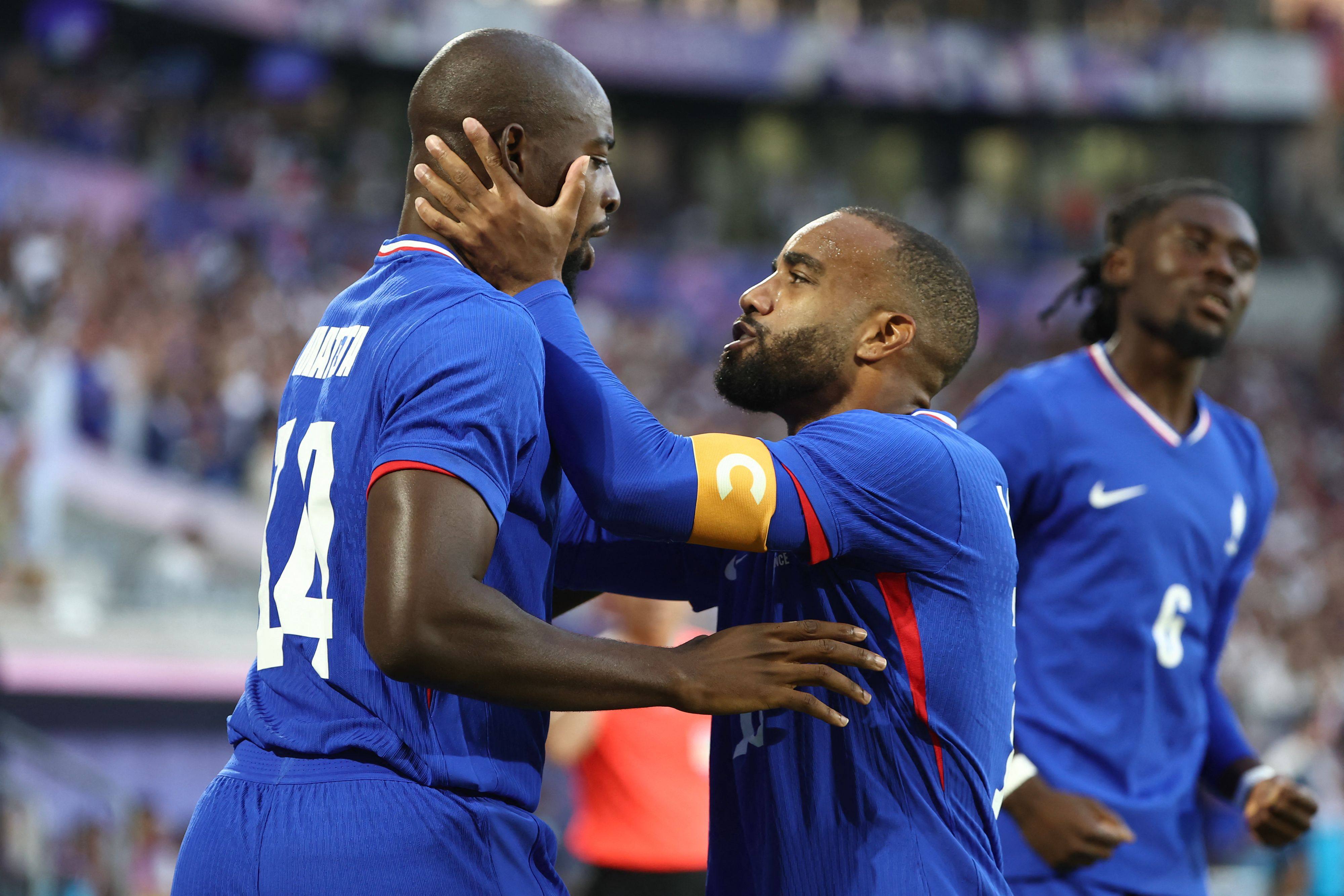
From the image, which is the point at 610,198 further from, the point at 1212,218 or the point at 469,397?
the point at 1212,218

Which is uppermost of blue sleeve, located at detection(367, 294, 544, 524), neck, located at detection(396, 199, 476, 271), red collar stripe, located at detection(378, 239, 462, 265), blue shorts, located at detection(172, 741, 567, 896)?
neck, located at detection(396, 199, 476, 271)

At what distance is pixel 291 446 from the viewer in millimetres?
2225

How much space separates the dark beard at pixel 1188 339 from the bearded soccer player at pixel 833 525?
1380 millimetres

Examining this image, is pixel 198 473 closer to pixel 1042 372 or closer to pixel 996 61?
pixel 1042 372

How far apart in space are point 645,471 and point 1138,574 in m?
1.85

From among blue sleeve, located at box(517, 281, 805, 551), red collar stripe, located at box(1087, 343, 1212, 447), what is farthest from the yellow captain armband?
A: red collar stripe, located at box(1087, 343, 1212, 447)

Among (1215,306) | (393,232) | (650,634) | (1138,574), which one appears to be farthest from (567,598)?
(393,232)

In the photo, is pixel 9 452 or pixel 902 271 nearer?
pixel 902 271

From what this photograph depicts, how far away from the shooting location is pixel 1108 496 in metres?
3.67

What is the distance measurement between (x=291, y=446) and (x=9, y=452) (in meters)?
7.62

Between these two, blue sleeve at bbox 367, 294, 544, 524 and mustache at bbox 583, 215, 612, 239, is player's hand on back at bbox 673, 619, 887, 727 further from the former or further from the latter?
mustache at bbox 583, 215, 612, 239

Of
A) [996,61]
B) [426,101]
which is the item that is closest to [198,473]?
[426,101]

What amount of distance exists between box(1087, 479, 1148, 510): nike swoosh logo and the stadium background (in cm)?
110

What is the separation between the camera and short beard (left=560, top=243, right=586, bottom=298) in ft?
8.08
